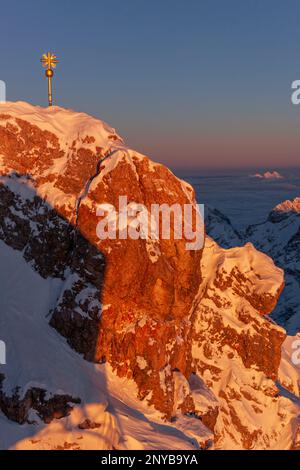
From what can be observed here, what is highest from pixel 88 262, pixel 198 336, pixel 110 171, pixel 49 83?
pixel 49 83

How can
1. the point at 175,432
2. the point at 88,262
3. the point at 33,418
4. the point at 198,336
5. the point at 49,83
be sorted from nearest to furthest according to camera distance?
the point at 33,418 → the point at 175,432 → the point at 88,262 → the point at 49,83 → the point at 198,336

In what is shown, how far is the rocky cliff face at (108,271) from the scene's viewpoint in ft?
126

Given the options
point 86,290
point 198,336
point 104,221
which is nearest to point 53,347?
A: point 86,290

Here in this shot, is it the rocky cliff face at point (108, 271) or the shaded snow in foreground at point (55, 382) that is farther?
the rocky cliff face at point (108, 271)

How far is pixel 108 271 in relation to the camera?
39.8 meters

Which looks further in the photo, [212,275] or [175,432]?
[212,275]

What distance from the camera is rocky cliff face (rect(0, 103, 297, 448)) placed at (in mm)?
38531

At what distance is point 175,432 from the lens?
34656mm

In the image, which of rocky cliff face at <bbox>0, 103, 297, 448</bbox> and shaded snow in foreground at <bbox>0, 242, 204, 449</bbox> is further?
rocky cliff face at <bbox>0, 103, 297, 448</bbox>

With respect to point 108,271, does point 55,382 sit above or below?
below

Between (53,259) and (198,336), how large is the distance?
69.3 ft

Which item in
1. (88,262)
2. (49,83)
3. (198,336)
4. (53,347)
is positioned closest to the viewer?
(53,347)

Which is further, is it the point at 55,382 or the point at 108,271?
the point at 108,271

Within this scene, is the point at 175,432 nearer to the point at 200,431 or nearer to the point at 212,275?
the point at 200,431
